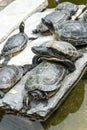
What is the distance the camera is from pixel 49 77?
4555 mm

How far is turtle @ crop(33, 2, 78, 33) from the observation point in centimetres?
643

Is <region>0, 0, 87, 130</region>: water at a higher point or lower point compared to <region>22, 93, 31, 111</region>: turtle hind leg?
lower

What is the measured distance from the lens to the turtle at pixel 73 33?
565 centimetres

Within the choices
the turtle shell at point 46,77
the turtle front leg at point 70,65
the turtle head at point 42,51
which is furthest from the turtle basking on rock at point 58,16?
the turtle shell at point 46,77

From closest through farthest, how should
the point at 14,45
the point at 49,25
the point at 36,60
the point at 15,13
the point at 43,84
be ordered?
1. the point at 43,84
2. the point at 36,60
3. the point at 14,45
4. the point at 49,25
5. the point at 15,13

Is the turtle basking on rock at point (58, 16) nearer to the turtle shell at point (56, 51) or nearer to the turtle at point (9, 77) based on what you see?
the turtle shell at point (56, 51)

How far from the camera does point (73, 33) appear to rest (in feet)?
18.8

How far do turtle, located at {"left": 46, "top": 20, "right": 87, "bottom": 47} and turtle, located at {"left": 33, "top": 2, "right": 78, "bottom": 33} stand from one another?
0.28 meters

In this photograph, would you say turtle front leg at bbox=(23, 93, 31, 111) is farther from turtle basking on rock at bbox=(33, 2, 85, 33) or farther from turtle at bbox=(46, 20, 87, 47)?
turtle basking on rock at bbox=(33, 2, 85, 33)

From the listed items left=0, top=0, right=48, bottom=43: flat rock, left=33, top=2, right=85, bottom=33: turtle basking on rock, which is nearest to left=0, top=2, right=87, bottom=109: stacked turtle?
left=33, top=2, right=85, bottom=33: turtle basking on rock

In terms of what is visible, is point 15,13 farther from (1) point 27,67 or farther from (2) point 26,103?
(2) point 26,103

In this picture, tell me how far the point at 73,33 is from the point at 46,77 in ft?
4.92

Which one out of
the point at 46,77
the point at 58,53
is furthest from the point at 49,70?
the point at 58,53

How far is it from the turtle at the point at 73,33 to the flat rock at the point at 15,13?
1286 millimetres
